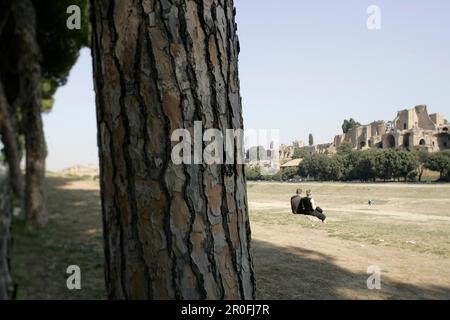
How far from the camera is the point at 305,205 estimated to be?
361 centimetres

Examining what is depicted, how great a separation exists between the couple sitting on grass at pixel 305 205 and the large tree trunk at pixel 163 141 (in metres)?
2.26

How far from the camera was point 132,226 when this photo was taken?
1392 mm

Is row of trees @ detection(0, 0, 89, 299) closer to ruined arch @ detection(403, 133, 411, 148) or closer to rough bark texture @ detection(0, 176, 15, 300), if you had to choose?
rough bark texture @ detection(0, 176, 15, 300)

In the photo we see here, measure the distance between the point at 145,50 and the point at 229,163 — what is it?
0.52 metres

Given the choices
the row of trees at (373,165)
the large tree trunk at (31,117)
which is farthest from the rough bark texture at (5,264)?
the row of trees at (373,165)

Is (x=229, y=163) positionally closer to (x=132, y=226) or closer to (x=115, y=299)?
(x=132, y=226)

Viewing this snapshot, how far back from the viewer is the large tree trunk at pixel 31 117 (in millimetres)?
8648

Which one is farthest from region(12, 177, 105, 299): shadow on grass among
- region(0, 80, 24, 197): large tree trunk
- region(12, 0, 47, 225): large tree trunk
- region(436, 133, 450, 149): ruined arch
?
region(436, 133, 450, 149): ruined arch

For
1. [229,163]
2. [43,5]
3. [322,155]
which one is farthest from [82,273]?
[43,5]

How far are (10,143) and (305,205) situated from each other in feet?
36.7

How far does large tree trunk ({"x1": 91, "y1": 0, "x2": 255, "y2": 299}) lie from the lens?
1.35 meters

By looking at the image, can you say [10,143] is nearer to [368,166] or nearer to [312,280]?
[312,280]

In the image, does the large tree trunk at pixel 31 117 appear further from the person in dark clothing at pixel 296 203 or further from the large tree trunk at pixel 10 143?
the person in dark clothing at pixel 296 203

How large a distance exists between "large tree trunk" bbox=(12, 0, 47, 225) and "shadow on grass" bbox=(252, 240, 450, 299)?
6.84m
